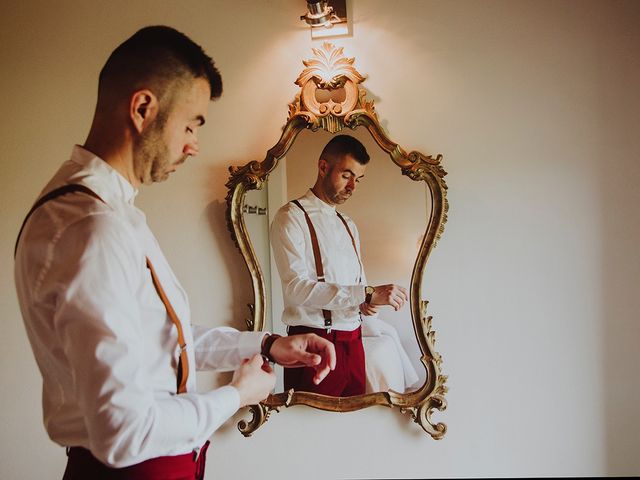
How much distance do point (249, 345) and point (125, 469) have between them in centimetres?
42

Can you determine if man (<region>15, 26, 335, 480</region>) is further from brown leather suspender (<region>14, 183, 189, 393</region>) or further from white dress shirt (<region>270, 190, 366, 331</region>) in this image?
white dress shirt (<region>270, 190, 366, 331</region>)

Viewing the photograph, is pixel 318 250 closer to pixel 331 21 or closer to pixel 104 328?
pixel 331 21

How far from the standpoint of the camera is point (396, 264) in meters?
2.28

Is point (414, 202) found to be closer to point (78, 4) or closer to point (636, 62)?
point (636, 62)

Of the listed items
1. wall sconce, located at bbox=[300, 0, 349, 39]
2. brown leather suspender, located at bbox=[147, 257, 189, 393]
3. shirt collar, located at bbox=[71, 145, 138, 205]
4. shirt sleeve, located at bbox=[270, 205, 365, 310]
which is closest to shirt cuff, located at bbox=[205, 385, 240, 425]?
brown leather suspender, located at bbox=[147, 257, 189, 393]

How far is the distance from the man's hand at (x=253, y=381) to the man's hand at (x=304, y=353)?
14 centimetres

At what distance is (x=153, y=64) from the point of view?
119 cm

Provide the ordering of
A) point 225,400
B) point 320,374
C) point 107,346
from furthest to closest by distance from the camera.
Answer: point 320,374 → point 225,400 → point 107,346

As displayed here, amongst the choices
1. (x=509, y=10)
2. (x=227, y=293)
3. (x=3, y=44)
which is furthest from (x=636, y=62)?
(x=3, y=44)

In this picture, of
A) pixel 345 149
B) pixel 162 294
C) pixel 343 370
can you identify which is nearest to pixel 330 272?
pixel 343 370

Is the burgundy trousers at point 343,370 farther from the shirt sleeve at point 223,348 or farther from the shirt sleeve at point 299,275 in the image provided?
the shirt sleeve at point 223,348

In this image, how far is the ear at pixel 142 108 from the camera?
3.84ft

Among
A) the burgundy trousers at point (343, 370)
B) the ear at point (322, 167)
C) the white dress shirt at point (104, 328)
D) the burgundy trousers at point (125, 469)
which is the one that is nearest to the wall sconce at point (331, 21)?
the ear at point (322, 167)

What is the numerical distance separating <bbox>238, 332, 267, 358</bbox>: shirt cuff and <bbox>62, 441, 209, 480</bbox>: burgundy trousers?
0.98 ft
